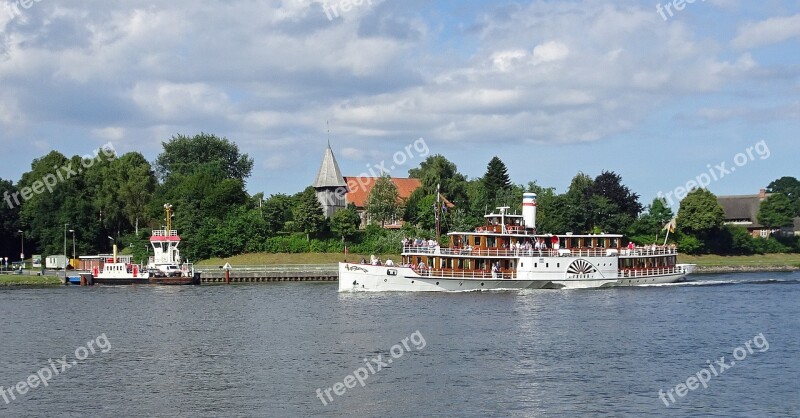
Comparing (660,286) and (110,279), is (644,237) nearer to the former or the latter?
(660,286)

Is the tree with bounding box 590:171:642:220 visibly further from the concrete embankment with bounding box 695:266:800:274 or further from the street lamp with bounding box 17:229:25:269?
the street lamp with bounding box 17:229:25:269

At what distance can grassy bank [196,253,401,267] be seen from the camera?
358 ft

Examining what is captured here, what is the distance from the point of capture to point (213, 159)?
16650 cm

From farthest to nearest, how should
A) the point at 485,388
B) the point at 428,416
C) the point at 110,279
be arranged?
the point at 110,279 < the point at 485,388 < the point at 428,416

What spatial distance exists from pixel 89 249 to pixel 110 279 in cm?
2479

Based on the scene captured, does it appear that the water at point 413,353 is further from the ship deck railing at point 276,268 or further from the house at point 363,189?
the house at point 363,189

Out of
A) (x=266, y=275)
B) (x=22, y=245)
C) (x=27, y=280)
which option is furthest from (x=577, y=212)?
(x=22, y=245)

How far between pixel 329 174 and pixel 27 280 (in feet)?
156

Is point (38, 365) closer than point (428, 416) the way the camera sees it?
No

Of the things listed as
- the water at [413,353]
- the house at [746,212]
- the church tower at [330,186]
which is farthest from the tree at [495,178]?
the water at [413,353]

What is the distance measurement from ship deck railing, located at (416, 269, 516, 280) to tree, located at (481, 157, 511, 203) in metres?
51.3

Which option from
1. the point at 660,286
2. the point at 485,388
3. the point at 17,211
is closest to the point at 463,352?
the point at 485,388

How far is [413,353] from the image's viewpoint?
4547 cm

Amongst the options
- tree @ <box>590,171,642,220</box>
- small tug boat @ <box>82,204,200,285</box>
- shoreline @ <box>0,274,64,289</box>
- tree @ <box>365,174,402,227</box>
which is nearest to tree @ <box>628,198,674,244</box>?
tree @ <box>590,171,642,220</box>
